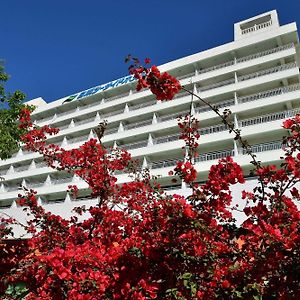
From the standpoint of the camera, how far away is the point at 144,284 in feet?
9.76

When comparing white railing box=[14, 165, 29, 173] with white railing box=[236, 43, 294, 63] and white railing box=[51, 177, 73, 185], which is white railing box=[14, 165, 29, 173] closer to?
white railing box=[51, 177, 73, 185]

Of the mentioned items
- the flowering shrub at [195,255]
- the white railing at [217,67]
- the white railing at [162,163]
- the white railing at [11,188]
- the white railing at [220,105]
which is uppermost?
the white railing at [217,67]

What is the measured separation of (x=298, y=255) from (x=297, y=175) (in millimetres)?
959

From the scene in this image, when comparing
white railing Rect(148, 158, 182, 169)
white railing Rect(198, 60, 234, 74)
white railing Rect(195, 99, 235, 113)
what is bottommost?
white railing Rect(148, 158, 182, 169)

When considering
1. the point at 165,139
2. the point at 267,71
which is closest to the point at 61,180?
the point at 165,139

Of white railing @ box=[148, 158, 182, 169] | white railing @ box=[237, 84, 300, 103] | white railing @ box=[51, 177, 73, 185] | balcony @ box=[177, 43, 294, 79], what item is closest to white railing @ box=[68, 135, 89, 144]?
white railing @ box=[51, 177, 73, 185]

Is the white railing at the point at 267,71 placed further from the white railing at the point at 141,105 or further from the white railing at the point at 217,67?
the white railing at the point at 141,105

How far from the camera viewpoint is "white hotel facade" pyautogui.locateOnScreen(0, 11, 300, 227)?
76.8 feet

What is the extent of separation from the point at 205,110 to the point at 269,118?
221 inches

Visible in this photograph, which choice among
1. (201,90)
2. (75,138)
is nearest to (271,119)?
(201,90)

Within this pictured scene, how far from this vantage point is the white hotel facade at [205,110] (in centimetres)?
2341

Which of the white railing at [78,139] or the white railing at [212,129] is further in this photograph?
the white railing at [78,139]

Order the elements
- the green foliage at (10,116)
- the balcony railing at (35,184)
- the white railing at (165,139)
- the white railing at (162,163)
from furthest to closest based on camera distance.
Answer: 1. the balcony railing at (35,184)
2. the white railing at (165,139)
3. the white railing at (162,163)
4. the green foliage at (10,116)

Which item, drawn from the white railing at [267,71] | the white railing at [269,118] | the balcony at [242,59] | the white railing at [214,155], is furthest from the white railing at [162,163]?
the white railing at [267,71]
